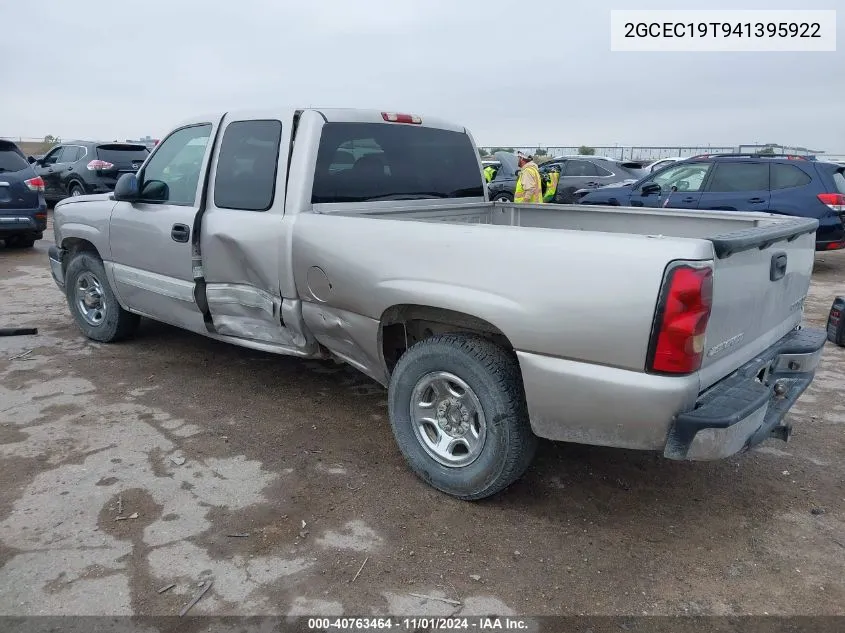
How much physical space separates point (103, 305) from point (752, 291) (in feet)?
16.5

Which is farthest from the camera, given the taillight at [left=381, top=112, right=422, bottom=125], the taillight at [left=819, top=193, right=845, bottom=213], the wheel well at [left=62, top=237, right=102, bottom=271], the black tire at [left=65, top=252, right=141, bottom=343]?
the taillight at [left=819, top=193, right=845, bottom=213]

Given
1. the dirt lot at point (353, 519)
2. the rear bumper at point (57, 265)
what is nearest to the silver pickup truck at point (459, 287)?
the dirt lot at point (353, 519)

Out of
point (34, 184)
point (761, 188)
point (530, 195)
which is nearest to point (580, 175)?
point (530, 195)

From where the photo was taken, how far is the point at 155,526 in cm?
305

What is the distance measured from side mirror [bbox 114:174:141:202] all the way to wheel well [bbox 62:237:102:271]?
3.01ft

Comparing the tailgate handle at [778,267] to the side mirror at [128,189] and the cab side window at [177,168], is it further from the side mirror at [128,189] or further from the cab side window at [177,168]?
the side mirror at [128,189]

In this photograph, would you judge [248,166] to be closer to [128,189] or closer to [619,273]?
[128,189]

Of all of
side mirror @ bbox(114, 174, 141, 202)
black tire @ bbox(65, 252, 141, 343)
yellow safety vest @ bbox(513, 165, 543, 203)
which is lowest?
black tire @ bbox(65, 252, 141, 343)

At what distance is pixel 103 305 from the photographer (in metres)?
5.73

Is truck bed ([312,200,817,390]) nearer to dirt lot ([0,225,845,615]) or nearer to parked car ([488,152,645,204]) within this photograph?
dirt lot ([0,225,845,615])

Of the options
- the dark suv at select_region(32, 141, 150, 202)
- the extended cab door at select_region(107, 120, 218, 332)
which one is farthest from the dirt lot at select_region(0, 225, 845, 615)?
the dark suv at select_region(32, 141, 150, 202)

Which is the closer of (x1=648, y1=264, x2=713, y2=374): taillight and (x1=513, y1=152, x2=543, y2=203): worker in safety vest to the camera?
(x1=648, y1=264, x2=713, y2=374): taillight

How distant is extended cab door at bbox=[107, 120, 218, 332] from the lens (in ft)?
14.8

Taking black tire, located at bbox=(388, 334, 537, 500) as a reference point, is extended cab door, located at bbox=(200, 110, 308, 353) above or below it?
above
